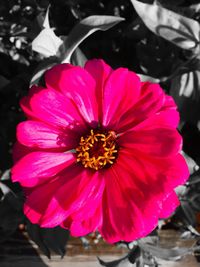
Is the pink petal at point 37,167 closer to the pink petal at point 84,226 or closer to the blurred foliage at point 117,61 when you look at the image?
the pink petal at point 84,226

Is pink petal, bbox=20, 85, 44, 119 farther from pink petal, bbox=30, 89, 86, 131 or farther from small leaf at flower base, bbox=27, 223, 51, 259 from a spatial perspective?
small leaf at flower base, bbox=27, 223, 51, 259

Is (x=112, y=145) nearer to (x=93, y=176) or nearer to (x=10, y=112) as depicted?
(x=93, y=176)

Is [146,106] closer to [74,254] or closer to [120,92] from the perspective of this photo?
[120,92]

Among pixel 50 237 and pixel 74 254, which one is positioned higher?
pixel 50 237

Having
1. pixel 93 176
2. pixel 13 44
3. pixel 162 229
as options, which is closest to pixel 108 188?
pixel 93 176

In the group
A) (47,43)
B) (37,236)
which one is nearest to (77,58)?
(47,43)

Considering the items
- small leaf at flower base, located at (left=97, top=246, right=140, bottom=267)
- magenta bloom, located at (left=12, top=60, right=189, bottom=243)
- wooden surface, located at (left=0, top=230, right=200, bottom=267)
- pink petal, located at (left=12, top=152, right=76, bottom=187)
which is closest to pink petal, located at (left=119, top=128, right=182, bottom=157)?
magenta bloom, located at (left=12, top=60, right=189, bottom=243)

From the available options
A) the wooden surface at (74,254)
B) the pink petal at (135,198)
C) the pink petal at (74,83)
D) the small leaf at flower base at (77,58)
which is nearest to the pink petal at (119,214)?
the pink petal at (135,198)
